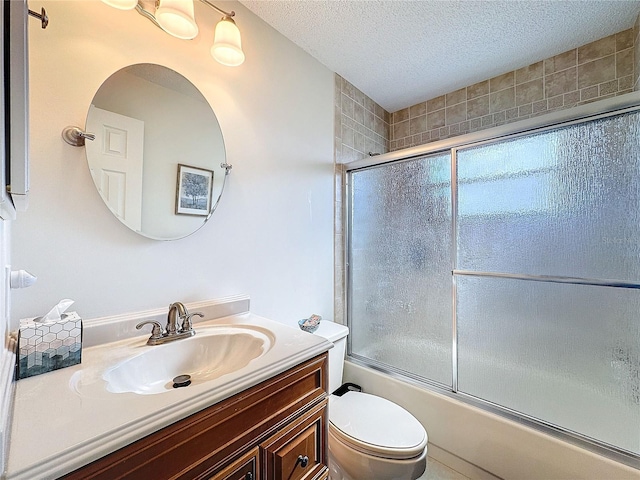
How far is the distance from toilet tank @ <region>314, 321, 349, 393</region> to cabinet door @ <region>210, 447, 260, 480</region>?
85 centimetres

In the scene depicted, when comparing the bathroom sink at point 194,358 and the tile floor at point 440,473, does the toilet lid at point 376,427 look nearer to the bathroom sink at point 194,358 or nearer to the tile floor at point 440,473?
the tile floor at point 440,473

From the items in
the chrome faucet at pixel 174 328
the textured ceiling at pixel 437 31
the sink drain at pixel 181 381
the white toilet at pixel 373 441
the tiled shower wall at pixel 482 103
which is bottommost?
the white toilet at pixel 373 441

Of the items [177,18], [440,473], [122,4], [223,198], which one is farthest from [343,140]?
[440,473]

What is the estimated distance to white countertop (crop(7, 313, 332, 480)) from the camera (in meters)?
0.45

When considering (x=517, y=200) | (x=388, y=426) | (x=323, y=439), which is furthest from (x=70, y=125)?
(x=517, y=200)

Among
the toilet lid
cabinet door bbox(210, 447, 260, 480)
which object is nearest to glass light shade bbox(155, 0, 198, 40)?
cabinet door bbox(210, 447, 260, 480)

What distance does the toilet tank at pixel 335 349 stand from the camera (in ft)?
5.25

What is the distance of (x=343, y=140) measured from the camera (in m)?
2.01

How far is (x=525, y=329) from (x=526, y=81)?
160 cm

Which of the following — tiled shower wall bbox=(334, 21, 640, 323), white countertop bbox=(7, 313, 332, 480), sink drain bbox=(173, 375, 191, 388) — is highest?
tiled shower wall bbox=(334, 21, 640, 323)

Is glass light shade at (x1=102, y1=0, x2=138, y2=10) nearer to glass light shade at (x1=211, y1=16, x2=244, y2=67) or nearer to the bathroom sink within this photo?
glass light shade at (x1=211, y1=16, x2=244, y2=67)

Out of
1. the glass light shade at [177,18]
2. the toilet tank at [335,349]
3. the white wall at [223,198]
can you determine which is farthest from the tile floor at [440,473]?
the glass light shade at [177,18]

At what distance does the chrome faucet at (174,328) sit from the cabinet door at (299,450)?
46 cm

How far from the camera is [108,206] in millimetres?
961
